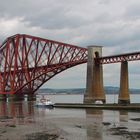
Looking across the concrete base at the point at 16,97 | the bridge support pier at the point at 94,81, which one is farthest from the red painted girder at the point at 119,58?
the concrete base at the point at 16,97

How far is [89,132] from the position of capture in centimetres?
4603

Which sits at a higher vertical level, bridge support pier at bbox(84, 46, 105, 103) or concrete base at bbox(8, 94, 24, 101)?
bridge support pier at bbox(84, 46, 105, 103)

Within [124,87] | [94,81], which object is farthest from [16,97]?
[124,87]

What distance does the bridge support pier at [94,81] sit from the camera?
10094 cm

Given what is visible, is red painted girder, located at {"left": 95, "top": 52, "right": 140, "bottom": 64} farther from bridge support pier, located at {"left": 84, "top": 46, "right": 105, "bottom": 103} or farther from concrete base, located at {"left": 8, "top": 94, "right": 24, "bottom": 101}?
concrete base, located at {"left": 8, "top": 94, "right": 24, "bottom": 101}

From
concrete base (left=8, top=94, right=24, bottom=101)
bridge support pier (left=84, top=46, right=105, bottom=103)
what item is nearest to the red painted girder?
bridge support pier (left=84, top=46, right=105, bottom=103)

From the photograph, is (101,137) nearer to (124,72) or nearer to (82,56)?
(124,72)

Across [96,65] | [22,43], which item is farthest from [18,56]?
[96,65]

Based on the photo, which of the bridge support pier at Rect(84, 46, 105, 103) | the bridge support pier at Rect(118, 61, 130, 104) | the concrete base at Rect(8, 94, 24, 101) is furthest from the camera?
the concrete base at Rect(8, 94, 24, 101)

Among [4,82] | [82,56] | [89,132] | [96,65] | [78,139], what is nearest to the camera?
[78,139]

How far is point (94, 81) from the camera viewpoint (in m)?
101

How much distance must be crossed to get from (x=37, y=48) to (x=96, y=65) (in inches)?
1663

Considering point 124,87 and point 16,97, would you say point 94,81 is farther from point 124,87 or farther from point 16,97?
point 16,97

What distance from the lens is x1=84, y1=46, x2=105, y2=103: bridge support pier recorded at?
10094cm
